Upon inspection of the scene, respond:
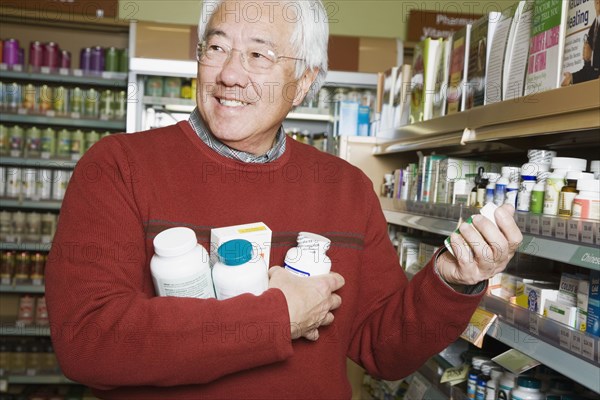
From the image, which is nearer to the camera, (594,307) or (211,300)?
(211,300)

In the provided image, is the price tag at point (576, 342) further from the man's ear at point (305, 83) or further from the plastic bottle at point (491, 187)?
the man's ear at point (305, 83)

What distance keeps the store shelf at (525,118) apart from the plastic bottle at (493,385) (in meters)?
0.72

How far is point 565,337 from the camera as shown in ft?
4.95

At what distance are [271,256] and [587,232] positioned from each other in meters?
0.71

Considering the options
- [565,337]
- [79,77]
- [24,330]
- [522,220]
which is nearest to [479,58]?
[522,220]

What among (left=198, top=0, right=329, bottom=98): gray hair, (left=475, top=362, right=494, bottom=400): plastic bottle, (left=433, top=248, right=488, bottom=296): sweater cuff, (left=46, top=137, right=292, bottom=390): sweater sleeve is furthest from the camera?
(left=475, top=362, right=494, bottom=400): plastic bottle

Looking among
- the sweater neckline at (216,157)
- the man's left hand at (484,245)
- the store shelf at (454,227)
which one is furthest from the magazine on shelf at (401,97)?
the man's left hand at (484,245)

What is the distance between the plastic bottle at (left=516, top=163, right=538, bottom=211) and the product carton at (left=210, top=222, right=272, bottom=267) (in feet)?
2.82

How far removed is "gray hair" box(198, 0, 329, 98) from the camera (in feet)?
4.71

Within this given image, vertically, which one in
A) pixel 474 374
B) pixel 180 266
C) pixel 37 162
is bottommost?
pixel 474 374

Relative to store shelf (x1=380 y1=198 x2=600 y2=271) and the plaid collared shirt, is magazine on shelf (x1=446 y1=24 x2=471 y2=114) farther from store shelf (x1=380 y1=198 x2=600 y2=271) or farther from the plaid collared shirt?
the plaid collared shirt

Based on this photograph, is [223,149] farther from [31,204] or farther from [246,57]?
[31,204]

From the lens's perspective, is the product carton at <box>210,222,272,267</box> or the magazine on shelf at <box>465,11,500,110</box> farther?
the magazine on shelf at <box>465,11,500,110</box>

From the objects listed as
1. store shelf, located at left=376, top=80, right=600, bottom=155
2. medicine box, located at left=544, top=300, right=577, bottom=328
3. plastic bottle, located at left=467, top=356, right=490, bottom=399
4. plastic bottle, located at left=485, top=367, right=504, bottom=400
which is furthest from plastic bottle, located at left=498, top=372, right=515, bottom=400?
store shelf, located at left=376, top=80, right=600, bottom=155
